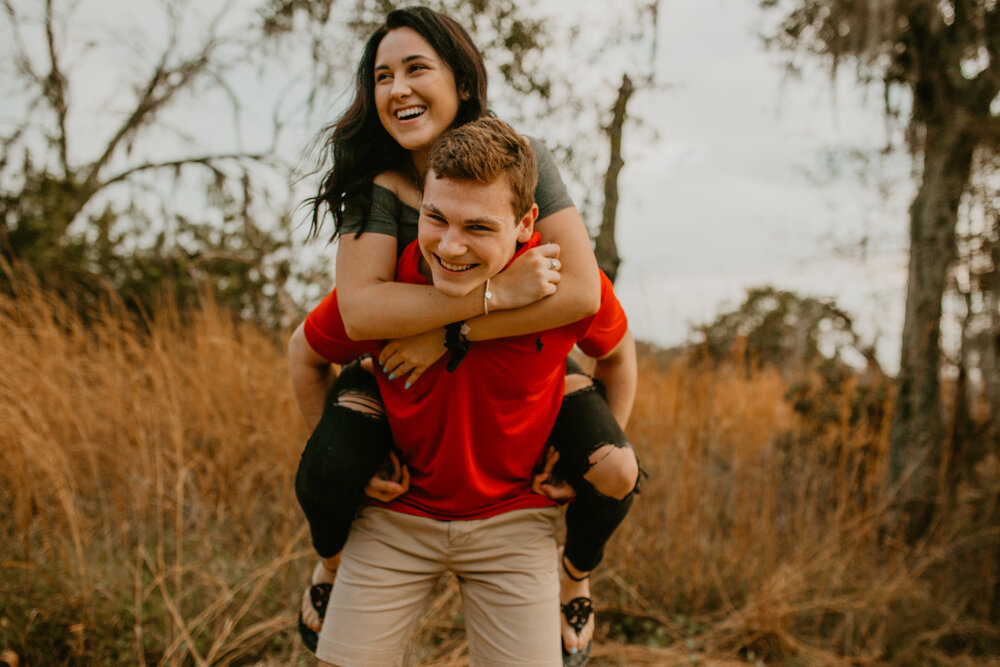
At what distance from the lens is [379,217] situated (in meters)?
1.57

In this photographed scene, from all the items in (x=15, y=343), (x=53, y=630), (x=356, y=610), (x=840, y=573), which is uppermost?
(x=15, y=343)

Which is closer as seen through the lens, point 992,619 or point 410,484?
point 410,484

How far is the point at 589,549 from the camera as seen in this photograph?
6.06 feet

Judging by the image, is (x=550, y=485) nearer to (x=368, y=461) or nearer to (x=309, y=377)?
(x=368, y=461)

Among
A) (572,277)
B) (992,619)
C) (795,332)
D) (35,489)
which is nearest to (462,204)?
(572,277)

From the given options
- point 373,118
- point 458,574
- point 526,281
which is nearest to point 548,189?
point 526,281

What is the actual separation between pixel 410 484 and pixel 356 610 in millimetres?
338

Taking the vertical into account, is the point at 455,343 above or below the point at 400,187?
below

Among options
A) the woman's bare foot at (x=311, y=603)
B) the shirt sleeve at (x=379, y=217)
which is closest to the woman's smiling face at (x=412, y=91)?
the shirt sleeve at (x=379, y=217)

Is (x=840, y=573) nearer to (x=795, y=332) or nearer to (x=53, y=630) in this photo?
(x=795, y=332)

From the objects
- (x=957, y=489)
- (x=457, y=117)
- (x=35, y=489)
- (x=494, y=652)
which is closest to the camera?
(x=494, y=652)

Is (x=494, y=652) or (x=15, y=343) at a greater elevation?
(x=15, y=343)

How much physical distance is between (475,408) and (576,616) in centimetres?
81

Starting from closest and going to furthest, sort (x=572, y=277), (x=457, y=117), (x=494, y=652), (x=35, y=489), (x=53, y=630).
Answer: (x=572, y=277) → (x=494, y=652) → (x=457, y=117) → (x=53, y=630) → (x=35, y=489)
